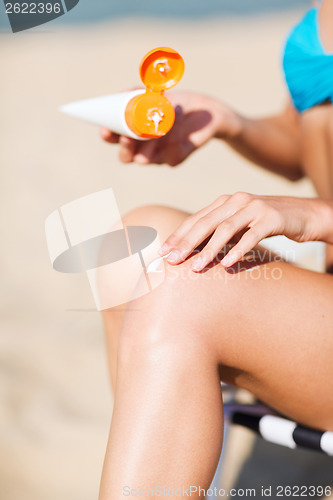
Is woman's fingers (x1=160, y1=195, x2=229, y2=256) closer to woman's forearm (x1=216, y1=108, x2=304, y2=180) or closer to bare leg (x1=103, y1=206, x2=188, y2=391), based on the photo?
bare leg (x1=103, y1=206, x2=188, y2=391)

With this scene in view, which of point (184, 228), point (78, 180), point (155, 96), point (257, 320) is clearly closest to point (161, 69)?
point (155, 96)

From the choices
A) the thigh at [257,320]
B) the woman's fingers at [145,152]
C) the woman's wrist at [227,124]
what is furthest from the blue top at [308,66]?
the thigh at [257,320]

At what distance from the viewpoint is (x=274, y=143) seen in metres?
1.12

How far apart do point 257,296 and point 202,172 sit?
1.87 m

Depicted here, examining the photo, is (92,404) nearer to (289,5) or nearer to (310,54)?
(310,54)

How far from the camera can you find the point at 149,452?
1.87 feet

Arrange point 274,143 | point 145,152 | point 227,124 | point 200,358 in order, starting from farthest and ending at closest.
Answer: point 274,143, point 227,124, point 145,152, point 200,358

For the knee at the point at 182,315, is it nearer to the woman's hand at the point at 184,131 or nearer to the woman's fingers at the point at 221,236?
the woman's fingers at the point at 221,236

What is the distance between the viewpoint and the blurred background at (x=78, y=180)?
114 centimetres

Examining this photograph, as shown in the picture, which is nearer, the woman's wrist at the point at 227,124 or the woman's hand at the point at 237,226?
the woman's hand at the point at 237,226

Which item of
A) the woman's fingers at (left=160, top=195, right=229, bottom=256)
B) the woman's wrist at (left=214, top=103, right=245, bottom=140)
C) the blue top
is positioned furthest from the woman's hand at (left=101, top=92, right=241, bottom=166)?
the woman's fingers at (left=160, top=195, right=229, bottom=256)

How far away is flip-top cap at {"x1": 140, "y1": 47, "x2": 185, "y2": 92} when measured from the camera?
61 centimetres

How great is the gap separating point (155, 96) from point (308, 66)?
0.38 m

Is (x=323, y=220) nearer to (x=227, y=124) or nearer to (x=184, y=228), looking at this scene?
(x=184, y=228)
